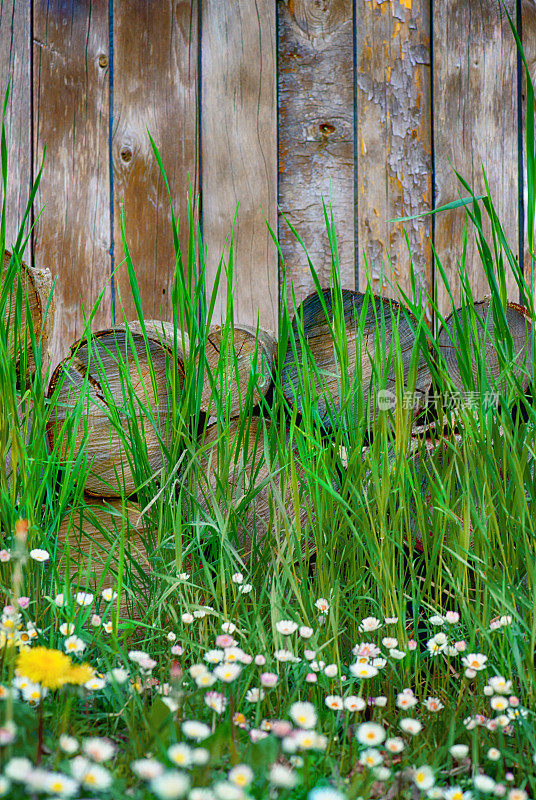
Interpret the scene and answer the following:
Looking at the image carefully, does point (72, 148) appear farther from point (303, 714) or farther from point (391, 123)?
point (303, 714)

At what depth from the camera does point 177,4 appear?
216 cm

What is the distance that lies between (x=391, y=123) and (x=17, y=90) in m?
1.26

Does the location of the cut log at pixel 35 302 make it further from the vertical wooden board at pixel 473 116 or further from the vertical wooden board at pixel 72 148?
the vertical wooden board at pixel 473 116

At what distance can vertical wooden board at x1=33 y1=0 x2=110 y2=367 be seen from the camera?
2.14m

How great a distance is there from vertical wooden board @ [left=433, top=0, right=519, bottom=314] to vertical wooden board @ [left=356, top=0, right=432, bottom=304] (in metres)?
0.06

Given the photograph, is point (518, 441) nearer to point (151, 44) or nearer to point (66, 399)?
point (66, 399)

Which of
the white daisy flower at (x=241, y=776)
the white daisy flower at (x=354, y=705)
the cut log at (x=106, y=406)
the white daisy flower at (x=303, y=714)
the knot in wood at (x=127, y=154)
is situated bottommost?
the white daisy flower at (x=354, y=705)

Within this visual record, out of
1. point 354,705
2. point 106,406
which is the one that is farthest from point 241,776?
point 106,406

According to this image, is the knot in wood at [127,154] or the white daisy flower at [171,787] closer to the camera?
the white daisy flower at [171,787]

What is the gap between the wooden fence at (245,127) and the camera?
7.04ft

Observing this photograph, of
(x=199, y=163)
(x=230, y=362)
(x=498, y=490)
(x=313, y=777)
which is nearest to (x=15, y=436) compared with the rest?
(x=230, y=362)

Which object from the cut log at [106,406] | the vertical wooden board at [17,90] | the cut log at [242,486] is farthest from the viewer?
the vertical wooden board at [17,90]

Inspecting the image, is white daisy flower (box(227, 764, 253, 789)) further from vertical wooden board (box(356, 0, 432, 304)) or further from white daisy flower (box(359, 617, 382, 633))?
vertical wooden board (box(356, 0, 432, 304))

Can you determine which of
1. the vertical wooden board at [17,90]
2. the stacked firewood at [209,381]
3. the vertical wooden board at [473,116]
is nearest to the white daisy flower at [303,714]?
the stacked firewood at [209,381]
